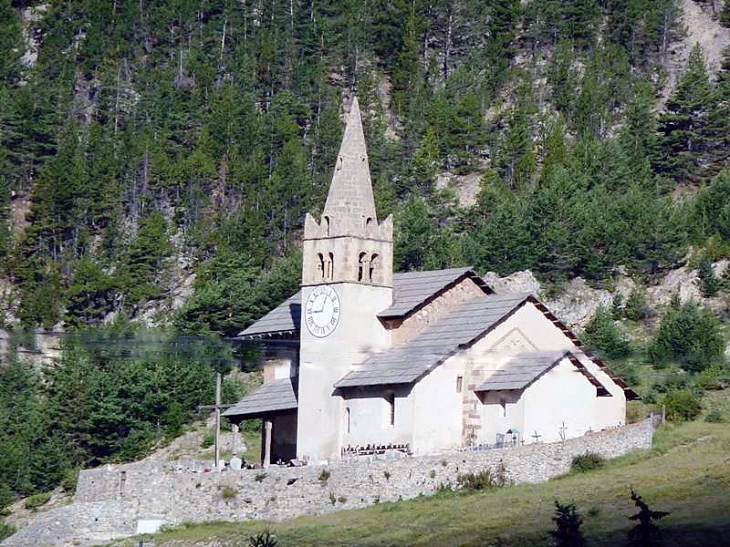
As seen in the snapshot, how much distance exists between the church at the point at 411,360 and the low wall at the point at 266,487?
328 centimetres

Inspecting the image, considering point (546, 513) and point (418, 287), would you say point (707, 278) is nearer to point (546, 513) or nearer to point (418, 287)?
point (418, 287)

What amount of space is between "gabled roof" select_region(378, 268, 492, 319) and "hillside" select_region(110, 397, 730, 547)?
1145cm

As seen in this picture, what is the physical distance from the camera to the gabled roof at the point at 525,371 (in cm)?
8506

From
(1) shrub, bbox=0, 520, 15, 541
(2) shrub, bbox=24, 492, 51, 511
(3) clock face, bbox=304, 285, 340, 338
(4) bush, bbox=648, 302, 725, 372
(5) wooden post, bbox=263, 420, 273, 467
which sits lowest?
(1) shrub, bbox=0, 520, 15, 541

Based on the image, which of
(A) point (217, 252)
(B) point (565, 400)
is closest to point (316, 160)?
(A) point (217, 252)

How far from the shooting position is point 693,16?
18012 centimetres

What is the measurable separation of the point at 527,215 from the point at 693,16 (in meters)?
55.4

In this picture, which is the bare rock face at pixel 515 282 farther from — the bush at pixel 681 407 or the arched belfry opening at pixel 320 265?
the arched belfry opening at pixel 320 265

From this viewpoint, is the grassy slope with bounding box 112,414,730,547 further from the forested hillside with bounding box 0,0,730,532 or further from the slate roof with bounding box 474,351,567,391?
the forested hillside with bounding box 0,0,730,532

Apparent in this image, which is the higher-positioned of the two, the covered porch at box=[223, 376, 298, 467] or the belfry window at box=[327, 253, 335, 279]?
the belfry window at box=[327, 253, 335, 279]

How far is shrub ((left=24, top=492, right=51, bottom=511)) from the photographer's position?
364 ft

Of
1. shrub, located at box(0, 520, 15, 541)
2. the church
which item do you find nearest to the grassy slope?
the church

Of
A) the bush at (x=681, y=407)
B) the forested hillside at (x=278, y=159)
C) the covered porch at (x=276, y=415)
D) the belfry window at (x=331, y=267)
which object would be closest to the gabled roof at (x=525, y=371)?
the bush at (x=681, y=407)

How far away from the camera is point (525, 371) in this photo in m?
85.9
